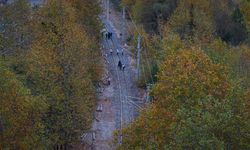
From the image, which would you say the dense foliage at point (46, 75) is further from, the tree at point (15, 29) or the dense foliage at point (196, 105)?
the dense foliage at point (196, 105)

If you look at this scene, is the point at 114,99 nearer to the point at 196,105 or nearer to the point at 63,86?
the point at 63,86

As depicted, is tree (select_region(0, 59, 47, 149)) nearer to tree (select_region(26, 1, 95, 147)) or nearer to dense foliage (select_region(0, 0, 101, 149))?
dense foliage (select_region(0, 0, 101, 149))

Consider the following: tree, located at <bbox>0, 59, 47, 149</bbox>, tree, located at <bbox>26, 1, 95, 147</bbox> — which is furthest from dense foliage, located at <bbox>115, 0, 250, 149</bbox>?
tree, located at <bbox>26, 1, 95, 147</bbox>

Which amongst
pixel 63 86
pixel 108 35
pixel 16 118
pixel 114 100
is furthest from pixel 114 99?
pixel 16 118

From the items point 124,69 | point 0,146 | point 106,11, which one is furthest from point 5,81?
point 106,11

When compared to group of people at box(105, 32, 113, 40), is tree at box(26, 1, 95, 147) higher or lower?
lower

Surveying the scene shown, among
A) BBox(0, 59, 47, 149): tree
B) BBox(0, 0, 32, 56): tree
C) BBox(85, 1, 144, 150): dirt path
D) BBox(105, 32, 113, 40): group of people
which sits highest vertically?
BBox(0, 0, 32, 56): tree

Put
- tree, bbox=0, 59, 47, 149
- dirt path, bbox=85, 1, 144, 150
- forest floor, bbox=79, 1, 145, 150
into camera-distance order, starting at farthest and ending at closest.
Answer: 1. dirt path, bbox=85, 1, 144, 150
2. forest floor, bbox=79, 1, 145, 150
3. tree, bbox=0, 59, 47, 149
